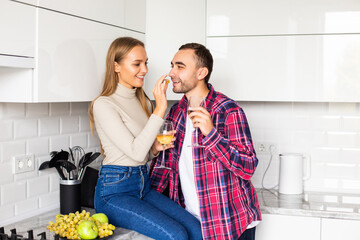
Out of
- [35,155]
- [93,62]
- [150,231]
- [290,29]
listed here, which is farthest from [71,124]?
[290,29]

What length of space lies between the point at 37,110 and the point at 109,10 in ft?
2.11

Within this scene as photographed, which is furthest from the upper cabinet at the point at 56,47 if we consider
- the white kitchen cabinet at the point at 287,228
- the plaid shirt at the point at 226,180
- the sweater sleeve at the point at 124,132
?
the white kitchen cabinet at the point at 287,228

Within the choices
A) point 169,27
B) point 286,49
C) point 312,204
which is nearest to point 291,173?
point 312,204

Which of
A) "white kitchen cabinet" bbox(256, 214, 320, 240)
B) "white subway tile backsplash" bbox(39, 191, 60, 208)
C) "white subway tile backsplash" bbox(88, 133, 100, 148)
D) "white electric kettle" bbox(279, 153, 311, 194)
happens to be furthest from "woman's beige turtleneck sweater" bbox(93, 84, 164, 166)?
"white electric kettle" bbox(279, 153, 311, 194)

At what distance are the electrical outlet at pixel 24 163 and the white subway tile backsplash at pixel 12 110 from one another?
0.20 m

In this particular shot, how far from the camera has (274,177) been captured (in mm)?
3289

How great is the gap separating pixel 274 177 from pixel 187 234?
1235 mm

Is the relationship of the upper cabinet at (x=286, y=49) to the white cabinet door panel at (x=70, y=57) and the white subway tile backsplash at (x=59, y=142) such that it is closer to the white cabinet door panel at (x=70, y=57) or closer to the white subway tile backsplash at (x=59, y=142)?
the white cabinet door panel at (x=70, y=57)

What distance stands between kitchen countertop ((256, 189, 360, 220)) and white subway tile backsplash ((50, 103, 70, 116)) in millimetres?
1262

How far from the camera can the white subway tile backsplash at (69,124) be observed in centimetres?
266

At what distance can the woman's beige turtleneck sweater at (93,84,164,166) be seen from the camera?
7.24 ft

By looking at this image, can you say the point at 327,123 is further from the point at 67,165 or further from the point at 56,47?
the point at 56,47

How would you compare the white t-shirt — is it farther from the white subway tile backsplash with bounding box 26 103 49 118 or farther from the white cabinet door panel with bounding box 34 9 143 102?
the white subway tile backsplash with bounding box 26 103 49 118

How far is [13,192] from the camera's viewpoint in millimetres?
2311
